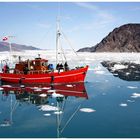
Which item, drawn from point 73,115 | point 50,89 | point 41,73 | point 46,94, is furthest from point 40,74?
point 73,115

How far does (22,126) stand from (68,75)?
41.9ft

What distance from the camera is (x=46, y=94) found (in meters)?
20.5

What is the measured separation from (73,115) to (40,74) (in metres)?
10.7

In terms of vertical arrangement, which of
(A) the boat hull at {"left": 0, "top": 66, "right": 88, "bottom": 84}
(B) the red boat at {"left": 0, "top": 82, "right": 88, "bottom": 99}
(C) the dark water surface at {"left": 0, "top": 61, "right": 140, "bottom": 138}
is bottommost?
(B) the red boat at {"left": 0, "top": 82, "right": 88, "bottom": 99}

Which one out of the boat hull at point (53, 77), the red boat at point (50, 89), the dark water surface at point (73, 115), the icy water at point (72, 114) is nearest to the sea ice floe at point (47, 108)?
the icy water at point (72, 114)

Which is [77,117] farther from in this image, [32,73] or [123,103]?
[32,73]

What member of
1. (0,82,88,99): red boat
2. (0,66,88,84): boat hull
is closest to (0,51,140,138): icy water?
(0,82,88,99): red boat

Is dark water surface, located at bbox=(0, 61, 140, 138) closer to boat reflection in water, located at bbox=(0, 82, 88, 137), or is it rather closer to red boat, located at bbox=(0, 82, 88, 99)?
boat reflection in water, located at bbox=(0, 82, 88, 137)

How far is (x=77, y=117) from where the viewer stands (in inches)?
566

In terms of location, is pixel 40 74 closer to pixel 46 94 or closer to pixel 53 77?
pixel 53 77

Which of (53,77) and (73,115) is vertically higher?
(53,77)

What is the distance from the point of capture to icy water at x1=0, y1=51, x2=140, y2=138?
12.0 m

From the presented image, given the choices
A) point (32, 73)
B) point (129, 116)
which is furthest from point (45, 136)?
point (32, 73)

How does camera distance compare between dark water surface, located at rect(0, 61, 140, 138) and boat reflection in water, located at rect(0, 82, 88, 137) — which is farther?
boat reflection in water, located at rect(0, 82, 88, 137)
